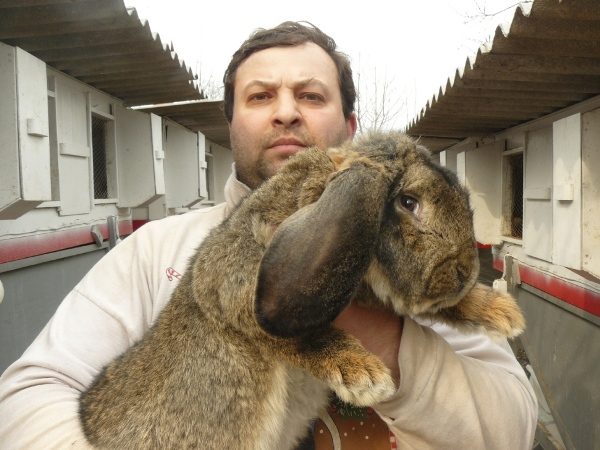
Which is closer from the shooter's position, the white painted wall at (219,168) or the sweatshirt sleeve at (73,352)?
the sweatshirt sleeve at (73,352)

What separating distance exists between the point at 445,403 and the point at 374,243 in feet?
2.42

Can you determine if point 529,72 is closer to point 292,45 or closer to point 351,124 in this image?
point 351,124

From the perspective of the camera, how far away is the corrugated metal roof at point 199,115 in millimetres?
10669

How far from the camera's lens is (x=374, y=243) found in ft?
4.91

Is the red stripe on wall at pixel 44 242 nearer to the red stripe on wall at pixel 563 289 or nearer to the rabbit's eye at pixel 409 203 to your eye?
the rabbit's eye at pixel 409 203

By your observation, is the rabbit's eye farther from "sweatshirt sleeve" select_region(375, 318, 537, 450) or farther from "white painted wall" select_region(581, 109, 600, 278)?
"white painted wall" select_region(581, 109, 600, 278)

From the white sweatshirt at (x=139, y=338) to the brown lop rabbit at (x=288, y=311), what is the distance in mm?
133

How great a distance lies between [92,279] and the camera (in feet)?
8.38

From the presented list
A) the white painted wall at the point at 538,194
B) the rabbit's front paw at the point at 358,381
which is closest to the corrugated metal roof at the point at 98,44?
the rabbit's front paw at the point at 358,381

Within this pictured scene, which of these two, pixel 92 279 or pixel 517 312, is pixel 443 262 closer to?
pixel 517 312

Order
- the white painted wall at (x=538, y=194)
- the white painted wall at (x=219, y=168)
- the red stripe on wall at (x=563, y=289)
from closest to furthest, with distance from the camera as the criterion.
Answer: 1. the red stripe on wall at (x=563, y=289)
2. the white painted wall at (x=538, y=194)
3. the white painted wall at (x=219, y=168)

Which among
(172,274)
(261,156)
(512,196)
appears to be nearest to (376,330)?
(172,274)

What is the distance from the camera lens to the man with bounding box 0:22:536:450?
1.87m

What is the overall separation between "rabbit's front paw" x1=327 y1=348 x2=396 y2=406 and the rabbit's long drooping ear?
288mm
